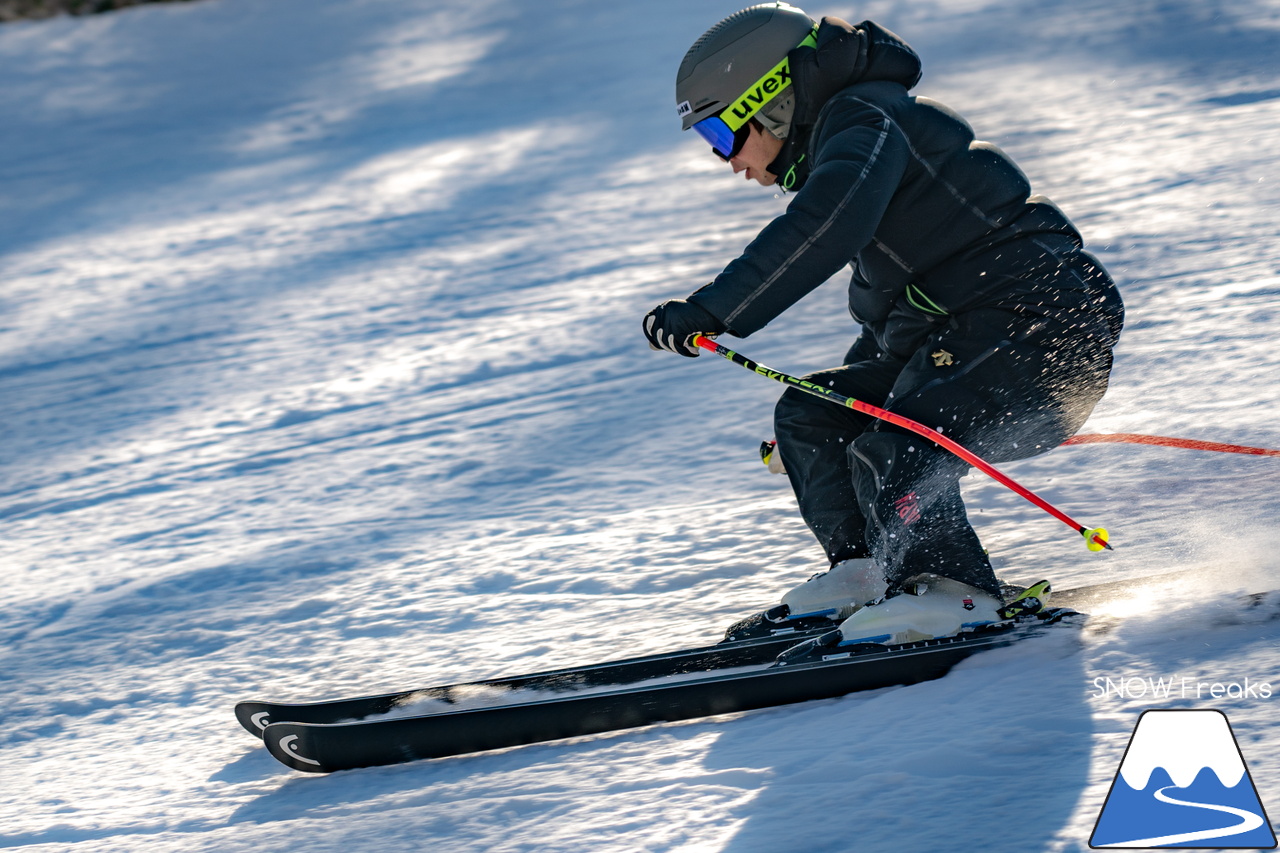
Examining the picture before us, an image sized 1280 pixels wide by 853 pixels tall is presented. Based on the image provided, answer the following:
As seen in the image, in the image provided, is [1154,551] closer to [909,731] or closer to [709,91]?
[909,731]

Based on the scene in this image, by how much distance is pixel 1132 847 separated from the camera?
1.87m

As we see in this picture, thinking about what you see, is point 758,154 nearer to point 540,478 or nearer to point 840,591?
point 840,591

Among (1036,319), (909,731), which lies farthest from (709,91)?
(909,731)

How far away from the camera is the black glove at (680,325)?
99.1 inches

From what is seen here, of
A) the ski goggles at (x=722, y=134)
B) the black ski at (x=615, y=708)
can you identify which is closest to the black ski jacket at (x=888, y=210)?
the ski goggles at (x=722, y=134)

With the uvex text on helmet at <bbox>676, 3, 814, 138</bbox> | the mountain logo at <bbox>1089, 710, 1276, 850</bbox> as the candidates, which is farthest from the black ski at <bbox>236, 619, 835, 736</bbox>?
the uvex text on helmet at <bbox>676, 3, 814, 138</bbox>

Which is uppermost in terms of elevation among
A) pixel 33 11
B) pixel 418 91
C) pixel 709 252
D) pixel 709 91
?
pixel 33 11


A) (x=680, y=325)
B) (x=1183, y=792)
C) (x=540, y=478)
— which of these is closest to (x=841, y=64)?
(x=680, y=325)

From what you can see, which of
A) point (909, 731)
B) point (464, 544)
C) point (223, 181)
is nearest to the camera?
point (909, 731)

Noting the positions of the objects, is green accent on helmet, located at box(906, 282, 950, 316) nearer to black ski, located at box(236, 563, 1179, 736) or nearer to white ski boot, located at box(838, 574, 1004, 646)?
white ski boot, located at box(838, 574, 1004, 646)

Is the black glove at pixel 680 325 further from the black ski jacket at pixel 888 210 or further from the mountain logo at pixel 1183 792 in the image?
the mountain logo at pixel 1183 792

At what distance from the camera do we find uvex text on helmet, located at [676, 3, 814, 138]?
107 inches

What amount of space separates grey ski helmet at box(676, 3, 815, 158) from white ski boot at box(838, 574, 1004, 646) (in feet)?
3.39

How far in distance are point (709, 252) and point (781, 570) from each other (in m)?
Answer: 3.77
